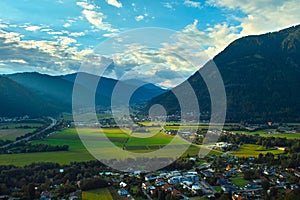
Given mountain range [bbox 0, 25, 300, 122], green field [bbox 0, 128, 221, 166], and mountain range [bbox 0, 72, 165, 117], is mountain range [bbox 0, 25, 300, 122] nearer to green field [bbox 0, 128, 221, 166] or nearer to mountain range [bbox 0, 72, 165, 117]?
mountain range [bbox 0, 72, 165, 117]

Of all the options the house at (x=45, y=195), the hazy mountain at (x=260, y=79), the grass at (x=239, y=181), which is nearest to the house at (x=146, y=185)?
A: the house at (x=45, y=195)

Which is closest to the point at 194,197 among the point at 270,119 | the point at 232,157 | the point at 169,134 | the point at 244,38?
the point at 232,157

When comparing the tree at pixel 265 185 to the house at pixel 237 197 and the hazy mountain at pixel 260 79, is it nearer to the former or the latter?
the house at pixel 237 197

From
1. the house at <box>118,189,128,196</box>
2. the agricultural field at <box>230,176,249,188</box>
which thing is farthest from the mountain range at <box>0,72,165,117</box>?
the house at <box>118,189,128,196</box>

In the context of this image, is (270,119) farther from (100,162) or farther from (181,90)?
(100,162)

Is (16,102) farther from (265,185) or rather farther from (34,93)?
(265,185)
